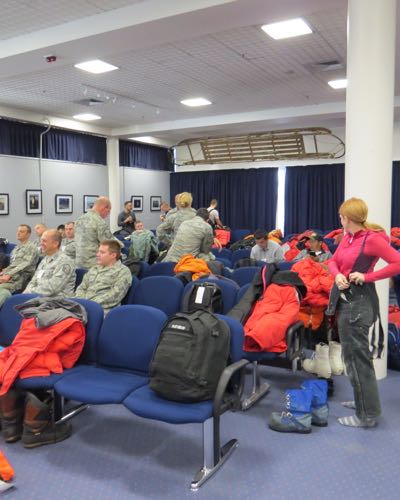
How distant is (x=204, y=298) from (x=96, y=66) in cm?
438

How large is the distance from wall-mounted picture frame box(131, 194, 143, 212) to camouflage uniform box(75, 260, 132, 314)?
28.1 ft

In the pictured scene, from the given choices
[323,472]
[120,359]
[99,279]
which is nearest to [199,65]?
[99,279]

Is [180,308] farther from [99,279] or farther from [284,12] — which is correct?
[284,12]

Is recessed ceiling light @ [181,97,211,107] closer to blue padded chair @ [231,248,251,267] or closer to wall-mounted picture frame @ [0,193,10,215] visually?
blue padded chair @ [231,248,251,267]

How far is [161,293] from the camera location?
4.27 m

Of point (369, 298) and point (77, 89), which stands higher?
point (77, 89)

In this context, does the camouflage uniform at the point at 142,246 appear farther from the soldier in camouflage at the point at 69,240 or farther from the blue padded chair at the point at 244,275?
the blue padded chair at the point at 244,275

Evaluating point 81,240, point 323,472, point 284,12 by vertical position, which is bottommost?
Result: point 323,472

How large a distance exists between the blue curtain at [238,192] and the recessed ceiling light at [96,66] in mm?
6775

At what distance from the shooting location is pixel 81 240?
502cm

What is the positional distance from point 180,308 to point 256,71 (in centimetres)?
433

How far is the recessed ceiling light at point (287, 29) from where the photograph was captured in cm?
517

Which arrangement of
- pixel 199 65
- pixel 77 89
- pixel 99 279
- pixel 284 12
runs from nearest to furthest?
pixel 99 279
pixel 284 12
pixel 199 65
pixel 77 89

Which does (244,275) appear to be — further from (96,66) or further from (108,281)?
(96,66)
